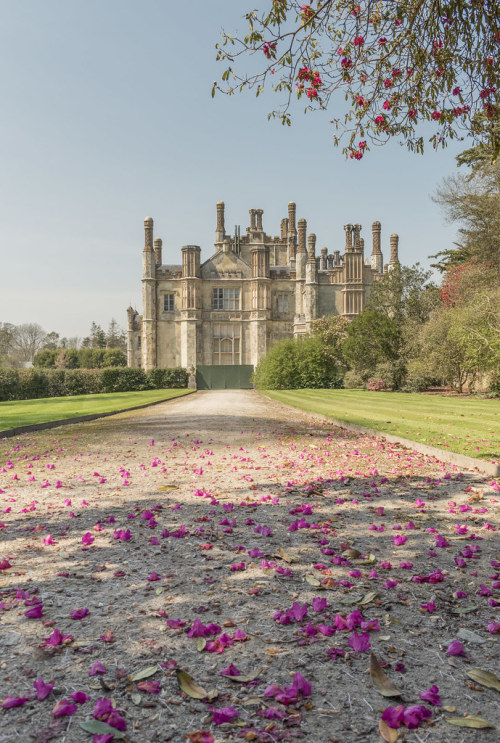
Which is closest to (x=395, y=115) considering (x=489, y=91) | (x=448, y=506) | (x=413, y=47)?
(x=413, y=47)

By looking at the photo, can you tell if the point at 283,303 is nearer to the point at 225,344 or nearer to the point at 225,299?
the point at 225,299

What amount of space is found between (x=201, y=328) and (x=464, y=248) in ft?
84.6

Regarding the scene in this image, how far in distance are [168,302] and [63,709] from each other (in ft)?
165

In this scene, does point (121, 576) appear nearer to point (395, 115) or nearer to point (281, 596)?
point (281, 596)

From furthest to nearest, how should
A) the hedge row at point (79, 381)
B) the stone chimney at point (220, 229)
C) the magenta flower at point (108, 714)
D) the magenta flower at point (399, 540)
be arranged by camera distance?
the stone chimney at point (220, 229) < the hedge row at point (79, 381) < the magenta flower at point (399, 540) < the magenta flower at point (108, 714)

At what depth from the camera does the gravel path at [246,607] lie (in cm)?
204

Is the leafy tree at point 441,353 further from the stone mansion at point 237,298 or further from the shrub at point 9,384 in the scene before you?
the shrub at point 9,384

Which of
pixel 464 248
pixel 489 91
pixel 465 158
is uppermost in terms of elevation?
pixel 465 158

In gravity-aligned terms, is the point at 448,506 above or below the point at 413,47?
below

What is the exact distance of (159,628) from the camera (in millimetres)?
2734

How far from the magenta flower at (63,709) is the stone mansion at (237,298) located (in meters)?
47.0

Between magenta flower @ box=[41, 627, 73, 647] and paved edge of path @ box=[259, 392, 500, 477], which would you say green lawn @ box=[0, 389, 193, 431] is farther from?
magenta flower @ box=[41, 627, 73, 647]

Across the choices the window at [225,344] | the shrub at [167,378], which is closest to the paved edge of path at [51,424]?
the shrub at [167,378]

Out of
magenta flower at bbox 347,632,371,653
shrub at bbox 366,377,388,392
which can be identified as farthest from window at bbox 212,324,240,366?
magenta flower at bbox 347,632,371,653
